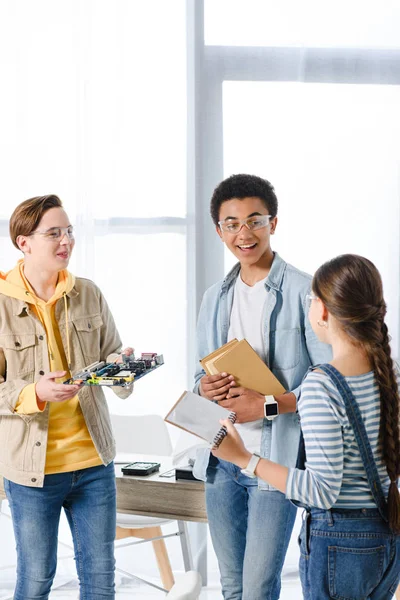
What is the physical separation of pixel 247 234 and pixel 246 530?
0.80 metres

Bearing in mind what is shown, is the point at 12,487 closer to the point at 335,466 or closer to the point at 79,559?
the point at 79,559

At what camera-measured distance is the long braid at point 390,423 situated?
4.32 ft

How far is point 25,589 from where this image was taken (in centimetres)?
186

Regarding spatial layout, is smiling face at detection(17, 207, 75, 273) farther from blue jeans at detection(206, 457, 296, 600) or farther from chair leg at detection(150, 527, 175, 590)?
chair leg at detection(150, 527, 175, 590)

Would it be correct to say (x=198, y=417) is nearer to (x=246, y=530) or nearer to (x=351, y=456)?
(x=351, y=456)

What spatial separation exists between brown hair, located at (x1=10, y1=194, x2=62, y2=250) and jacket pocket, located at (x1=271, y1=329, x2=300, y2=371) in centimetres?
73

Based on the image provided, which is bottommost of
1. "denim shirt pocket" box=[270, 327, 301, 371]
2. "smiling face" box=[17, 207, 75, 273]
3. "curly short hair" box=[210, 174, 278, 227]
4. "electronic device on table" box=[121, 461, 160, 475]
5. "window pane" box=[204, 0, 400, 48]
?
"electronic device on table" box=[121, 461, 160, 475]

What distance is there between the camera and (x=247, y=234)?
1.86m

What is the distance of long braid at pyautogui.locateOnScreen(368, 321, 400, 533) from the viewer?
4.32 ft

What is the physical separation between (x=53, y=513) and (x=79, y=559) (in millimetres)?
185

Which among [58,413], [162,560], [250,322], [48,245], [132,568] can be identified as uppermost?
[48,245]

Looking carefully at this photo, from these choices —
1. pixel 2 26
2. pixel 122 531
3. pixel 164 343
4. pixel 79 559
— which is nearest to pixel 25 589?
pixel 79 559

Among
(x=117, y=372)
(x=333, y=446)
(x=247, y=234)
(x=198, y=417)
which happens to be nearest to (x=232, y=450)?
(x=198, y=417)

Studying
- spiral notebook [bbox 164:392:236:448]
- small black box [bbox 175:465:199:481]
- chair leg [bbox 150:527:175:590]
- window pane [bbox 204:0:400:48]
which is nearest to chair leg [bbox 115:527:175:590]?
chair leg [bbox 150:527:175:590]
